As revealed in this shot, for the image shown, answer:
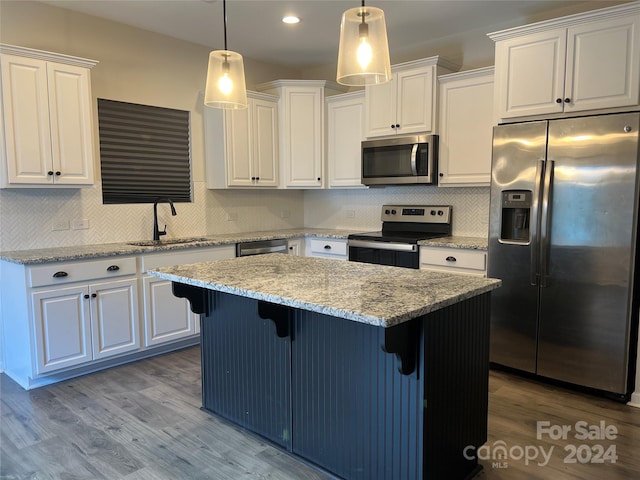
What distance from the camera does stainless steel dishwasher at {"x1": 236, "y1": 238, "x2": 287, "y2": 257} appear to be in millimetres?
4203

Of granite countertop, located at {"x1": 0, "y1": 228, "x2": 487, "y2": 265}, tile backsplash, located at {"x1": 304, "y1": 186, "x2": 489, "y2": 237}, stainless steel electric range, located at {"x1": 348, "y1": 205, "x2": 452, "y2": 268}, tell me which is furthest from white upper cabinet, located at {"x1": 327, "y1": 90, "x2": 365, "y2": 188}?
granite countertop, located at {"x1": 0, "y1": 228, "x2": 487, "y2": 265}

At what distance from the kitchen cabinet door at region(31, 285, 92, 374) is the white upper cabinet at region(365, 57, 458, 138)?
2847mm

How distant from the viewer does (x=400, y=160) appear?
4129 mm

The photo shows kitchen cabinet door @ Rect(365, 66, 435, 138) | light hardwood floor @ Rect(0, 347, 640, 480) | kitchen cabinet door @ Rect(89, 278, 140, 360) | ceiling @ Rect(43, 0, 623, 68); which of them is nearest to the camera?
light hardwood floor @ Rect(0, 347, 640, 480)

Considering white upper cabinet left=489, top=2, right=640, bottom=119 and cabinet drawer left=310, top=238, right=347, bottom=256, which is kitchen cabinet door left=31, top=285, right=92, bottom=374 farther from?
white upper cabinet left=489, top=2, right=640, bottom=119

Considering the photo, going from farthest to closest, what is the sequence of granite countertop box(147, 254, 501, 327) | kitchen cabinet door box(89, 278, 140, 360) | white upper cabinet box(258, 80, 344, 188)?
white upper cabinet box(258, 80, 344, 188), kitchen cabinet door box(89, 278, 140, 360), granite countertop box(147, 254, 501, 327)

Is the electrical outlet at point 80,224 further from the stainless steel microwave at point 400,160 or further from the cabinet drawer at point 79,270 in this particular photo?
the stainless steel microwave at point 400,160

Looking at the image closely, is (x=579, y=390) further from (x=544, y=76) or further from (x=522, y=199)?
(x=544, y=76)

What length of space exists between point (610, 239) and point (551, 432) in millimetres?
1204

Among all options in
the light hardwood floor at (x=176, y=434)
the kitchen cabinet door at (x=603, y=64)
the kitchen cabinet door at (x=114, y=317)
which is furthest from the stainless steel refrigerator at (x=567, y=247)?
the kitchen cabinet door at (x=114, y=317)

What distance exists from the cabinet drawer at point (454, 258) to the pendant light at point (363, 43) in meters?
2.08

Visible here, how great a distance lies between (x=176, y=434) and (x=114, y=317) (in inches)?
49.0

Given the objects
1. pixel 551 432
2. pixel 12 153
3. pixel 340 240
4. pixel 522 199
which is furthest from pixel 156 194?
pixel 551 432

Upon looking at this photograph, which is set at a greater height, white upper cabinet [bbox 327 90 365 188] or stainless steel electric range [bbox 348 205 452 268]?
white upper cabinet [bbox 327 90 365 188]
